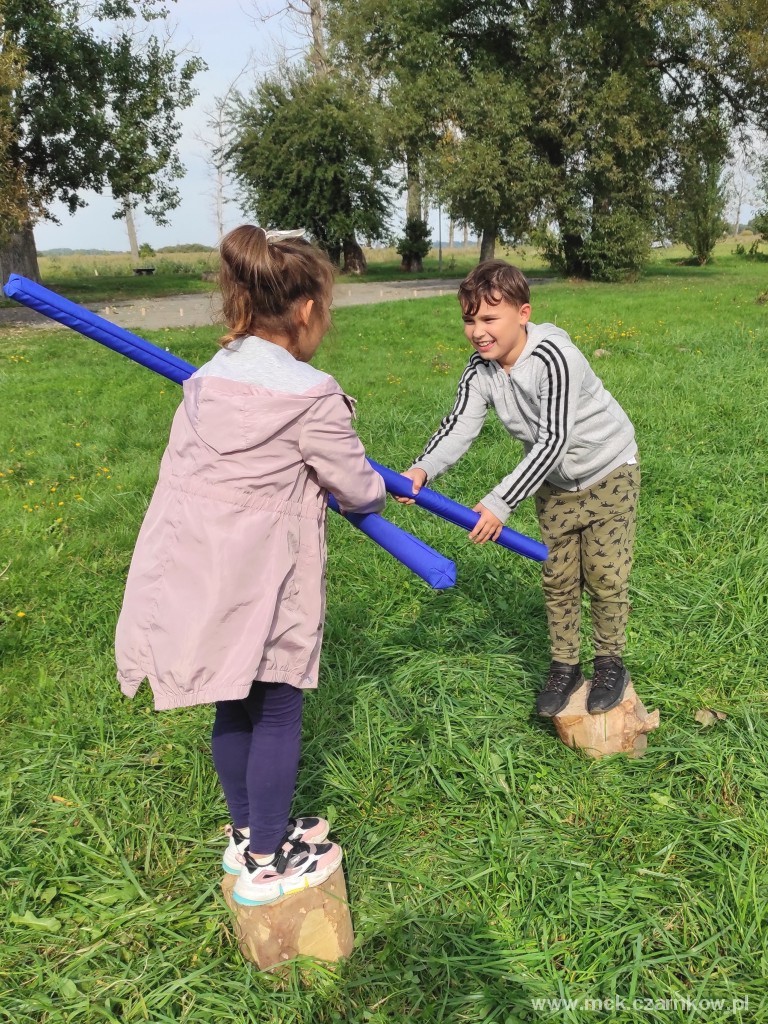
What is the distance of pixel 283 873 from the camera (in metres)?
1.89

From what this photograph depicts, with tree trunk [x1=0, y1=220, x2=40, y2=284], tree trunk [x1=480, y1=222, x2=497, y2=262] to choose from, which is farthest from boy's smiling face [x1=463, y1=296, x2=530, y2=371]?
tree trunk [x1=480, y1=222, x2=497, y2=262]

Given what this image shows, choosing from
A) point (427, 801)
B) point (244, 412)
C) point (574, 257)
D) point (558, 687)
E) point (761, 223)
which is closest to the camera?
point (244, 412)

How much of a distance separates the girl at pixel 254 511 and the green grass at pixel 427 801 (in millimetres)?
309

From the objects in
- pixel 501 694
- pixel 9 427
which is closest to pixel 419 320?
pixel 9 427

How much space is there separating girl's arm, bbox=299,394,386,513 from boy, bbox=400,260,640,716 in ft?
1.37

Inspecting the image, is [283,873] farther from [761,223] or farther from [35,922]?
[761,223]

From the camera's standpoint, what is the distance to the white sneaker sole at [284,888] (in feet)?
6.06

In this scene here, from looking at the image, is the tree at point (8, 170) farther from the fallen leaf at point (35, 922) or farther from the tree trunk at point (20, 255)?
the fallen leaf at point (35, 922)

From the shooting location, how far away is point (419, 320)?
42.5ft

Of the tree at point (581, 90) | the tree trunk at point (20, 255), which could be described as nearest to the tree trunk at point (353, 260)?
the tree at point (581, 90)

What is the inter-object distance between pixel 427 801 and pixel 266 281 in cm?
167

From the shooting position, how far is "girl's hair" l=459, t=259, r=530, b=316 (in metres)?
2.25

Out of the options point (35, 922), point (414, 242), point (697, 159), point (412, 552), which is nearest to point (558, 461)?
point (412, 552)

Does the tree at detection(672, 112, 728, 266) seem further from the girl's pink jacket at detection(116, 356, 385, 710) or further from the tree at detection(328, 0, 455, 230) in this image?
the girl's pink jacket at detection(116, 356, 385, 710)
